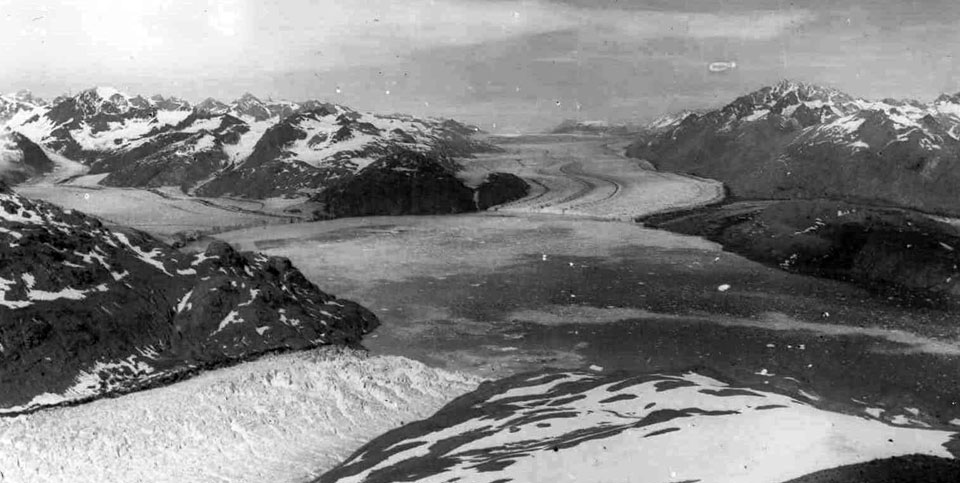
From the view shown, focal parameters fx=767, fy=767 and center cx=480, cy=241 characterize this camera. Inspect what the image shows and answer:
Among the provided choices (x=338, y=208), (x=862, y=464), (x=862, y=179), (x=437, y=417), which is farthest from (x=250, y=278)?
(x=862, y=179)

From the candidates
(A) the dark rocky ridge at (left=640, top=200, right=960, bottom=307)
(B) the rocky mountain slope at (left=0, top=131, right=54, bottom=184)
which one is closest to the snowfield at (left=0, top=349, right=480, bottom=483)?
(A) the dark rocky ridge at (left=640, top=200, right=960, bottom=307)

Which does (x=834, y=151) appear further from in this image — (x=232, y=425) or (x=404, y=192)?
(x=232, y=425)

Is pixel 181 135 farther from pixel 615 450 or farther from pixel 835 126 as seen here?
pixel 615 450

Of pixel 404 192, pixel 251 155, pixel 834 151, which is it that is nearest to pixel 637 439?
pixel 404 192

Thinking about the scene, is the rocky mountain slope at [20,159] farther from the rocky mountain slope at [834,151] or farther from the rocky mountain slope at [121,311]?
the rocky mountain slope at [834,151]

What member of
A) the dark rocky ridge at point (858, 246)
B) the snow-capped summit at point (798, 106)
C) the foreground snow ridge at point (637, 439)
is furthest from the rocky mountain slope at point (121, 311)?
the snow-capped summit at point (798, 106)
